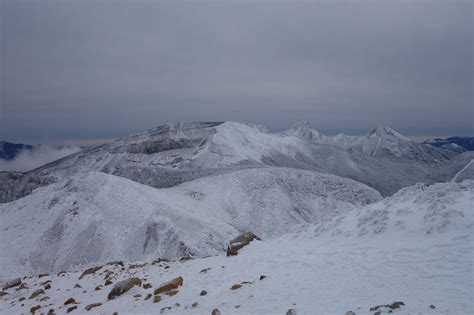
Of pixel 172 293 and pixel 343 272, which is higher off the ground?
pixel 343 272

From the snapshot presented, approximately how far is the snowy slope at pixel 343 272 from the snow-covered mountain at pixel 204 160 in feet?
169

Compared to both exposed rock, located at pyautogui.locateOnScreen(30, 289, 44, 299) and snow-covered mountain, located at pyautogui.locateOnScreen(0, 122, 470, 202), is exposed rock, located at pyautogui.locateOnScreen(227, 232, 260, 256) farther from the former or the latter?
snow-covered mountain, located at pyautogui.locateOnScreen(0, 122, 470, 202)

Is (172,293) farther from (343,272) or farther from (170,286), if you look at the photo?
(343,272)

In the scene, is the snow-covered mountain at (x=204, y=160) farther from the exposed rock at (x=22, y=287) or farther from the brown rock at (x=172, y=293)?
the brown rock at (x=172, y=293)

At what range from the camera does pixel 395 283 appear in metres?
8.97

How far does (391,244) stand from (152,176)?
69.3m

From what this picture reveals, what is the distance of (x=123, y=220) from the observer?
36.1 metres

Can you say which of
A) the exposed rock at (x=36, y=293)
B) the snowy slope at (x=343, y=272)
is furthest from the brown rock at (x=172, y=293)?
the exposed rock at (x=36, y=293)

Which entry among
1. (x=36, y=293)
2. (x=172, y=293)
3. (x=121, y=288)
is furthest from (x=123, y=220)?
(x=172, y=293)

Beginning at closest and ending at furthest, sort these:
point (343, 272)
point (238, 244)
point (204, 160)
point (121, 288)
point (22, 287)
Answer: point (343, 272) → point (121, 288) → point (238, 244) → point (22, 287) → point (204, 160)

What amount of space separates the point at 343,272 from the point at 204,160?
7178 cm

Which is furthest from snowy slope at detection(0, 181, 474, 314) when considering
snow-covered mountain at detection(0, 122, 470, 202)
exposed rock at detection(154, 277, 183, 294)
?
snow-covered mountain at detection(0, 122, 470, 202)

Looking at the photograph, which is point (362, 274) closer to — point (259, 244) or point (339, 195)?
point (259, 244)

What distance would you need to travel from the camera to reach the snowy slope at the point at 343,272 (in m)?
8.44
